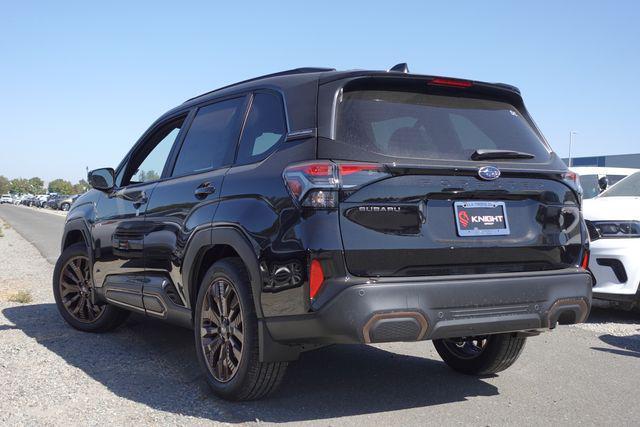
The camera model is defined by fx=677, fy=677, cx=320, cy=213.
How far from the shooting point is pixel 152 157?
18.9ft

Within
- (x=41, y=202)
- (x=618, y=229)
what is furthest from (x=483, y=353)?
(x=41, y=202)

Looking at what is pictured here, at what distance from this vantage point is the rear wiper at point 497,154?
390 cm

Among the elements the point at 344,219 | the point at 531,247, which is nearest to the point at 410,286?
the point at 344,219

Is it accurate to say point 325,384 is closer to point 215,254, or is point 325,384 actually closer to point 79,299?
point 215,254

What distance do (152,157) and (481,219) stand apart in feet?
10.1

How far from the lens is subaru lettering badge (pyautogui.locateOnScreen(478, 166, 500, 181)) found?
381cm

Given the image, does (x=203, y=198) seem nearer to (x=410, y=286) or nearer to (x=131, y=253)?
(x=131, y=253)

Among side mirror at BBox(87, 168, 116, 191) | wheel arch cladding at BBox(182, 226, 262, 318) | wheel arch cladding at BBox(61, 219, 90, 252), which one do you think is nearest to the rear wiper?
wheel arch cladding at BBox(182, 226, 262, 318)

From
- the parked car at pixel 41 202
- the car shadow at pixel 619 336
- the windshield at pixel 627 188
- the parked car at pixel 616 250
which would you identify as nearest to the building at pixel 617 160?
the windshield at pixel 627 188

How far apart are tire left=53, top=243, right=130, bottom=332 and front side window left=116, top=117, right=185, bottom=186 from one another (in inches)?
38.1

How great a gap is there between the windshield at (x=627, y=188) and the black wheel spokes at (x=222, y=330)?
5.81 m

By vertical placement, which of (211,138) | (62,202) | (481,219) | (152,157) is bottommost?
(62,202)

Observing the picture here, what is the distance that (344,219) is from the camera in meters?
3.46

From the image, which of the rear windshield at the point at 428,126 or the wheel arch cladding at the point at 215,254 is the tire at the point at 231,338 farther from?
the rear windshield at the point at 428,126
